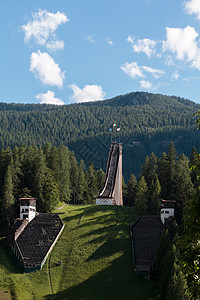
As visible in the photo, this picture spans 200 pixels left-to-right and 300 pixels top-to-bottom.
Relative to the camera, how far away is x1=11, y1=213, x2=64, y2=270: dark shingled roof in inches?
1761

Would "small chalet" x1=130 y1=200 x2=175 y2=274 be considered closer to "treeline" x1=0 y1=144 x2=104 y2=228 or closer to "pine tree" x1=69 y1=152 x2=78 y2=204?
"treeline" x1=0 y1=144 x2=104 y2=228

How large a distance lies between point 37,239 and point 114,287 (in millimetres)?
14641

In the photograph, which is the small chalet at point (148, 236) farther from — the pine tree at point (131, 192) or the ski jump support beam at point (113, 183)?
the pine tree at point (131, 192)

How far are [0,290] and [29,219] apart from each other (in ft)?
49.5

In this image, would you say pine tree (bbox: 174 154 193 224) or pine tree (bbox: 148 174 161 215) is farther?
pine tree (bbox: 148 174 161 215)

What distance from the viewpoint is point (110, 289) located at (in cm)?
3828

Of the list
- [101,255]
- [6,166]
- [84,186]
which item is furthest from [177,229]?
[84,186]

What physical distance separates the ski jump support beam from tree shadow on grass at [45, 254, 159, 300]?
2227 centimetres

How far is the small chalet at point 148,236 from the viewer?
139 ft

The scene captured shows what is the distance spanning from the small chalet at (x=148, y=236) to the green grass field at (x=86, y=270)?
96cm

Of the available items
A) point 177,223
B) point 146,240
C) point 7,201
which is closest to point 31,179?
point 7,201

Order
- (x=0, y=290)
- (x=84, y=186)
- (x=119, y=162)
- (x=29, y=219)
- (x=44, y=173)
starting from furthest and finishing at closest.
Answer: (x=84, y=186) → (x=119, y=162) → (x=44, y=173) → (x=29, y=219) → (x=0, y=290)

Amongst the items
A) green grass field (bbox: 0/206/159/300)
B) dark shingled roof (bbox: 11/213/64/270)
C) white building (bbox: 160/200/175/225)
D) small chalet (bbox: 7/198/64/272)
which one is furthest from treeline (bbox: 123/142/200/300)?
small chalet (bbox: 7/198/64/272)

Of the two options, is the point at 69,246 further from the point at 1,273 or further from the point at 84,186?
the point at 84,186
